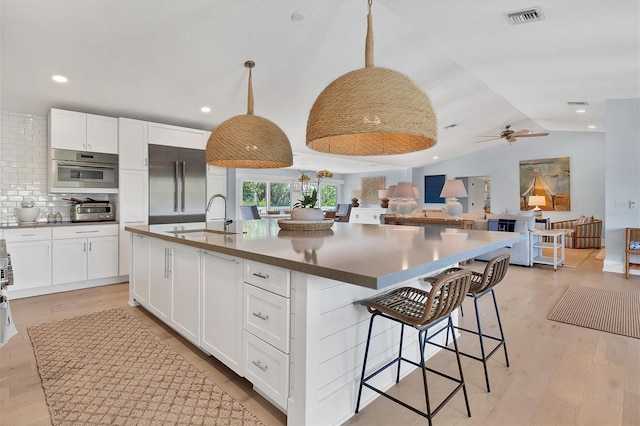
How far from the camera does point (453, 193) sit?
16.9ft

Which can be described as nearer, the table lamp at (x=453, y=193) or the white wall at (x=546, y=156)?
the table lamp at (x=453, y=193)

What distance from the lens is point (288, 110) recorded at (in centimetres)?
490

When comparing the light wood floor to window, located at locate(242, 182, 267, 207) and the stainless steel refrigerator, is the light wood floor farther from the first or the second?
window, located at locate(242, 182, 267, 207)

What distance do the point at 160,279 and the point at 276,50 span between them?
241 centimetres

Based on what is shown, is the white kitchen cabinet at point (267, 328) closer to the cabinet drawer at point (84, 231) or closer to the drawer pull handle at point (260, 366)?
the drawer pull handle at point (260, 366)

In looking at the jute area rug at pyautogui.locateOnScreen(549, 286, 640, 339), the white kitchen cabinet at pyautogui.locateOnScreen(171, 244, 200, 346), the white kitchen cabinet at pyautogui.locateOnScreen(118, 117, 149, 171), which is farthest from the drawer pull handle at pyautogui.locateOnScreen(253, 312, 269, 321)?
the white kitchen cabinet at pyautogui.locateOnScreen(118, 117, 149, 171)

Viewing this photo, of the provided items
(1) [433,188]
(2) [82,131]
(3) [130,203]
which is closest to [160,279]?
(3) [130,203]

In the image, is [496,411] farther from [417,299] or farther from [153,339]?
[153,339]

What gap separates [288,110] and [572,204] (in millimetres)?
8312

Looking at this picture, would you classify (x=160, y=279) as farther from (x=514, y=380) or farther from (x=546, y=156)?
(x=546, y=156)

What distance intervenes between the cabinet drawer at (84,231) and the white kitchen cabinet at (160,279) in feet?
5.86

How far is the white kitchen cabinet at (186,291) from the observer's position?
229 cm

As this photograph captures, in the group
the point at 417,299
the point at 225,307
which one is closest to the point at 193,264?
the point at 225,307

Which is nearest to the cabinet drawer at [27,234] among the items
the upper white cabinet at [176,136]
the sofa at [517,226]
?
the upper white cabinet at [176,136]
